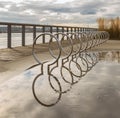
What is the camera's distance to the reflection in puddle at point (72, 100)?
5.22 m

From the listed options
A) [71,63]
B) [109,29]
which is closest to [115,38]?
[109,29]

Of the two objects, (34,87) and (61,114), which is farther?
(34,87)

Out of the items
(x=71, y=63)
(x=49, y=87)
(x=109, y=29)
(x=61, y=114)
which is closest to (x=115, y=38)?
(x=109, y=29)

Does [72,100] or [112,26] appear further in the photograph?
[112,26]

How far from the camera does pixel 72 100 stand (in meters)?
6.11

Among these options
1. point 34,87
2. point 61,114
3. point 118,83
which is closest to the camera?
point 61,114

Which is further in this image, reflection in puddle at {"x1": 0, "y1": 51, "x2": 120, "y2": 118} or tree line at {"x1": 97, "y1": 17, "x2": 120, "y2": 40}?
tree line at {"x1": 97, "y1": 17, "x2": 120, "y2": 40}

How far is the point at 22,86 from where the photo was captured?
738cm

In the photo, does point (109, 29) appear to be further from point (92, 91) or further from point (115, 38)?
point (92, 91)

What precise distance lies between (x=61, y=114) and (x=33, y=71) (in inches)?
174

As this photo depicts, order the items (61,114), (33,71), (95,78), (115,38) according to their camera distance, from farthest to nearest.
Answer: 1. (115,38)
2. (33,71)
3. (95,78)
4. (61,114)

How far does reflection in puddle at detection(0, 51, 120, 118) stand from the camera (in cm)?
522

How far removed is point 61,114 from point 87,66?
19.4 ft

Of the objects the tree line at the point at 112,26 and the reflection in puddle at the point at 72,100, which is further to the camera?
the tree line at the point at 112,26
